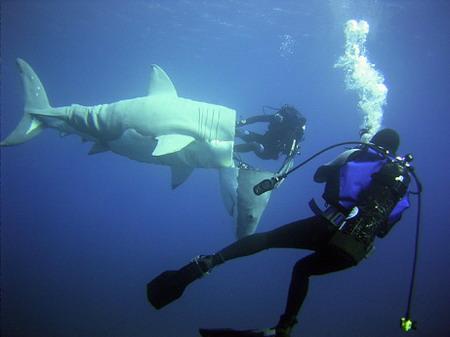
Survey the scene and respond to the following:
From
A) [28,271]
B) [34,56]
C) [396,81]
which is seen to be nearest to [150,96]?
[28,271]

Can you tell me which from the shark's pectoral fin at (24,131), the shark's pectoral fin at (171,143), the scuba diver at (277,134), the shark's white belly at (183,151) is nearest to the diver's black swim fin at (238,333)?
the shark's pectoral fin at (171,143)

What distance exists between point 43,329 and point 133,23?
22755mm

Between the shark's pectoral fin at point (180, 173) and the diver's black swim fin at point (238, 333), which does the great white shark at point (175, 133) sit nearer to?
the shark's pectoral fin at point (180, 173)

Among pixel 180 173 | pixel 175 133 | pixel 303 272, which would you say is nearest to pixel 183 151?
pixel 175 133

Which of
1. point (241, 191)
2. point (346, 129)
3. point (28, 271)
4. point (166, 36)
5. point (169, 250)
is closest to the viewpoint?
point (241, 191)

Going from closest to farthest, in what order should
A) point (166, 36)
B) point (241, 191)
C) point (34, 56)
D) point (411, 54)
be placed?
point (241, 191) < point (411, 54) < point (166, 36) < point (34, 56)

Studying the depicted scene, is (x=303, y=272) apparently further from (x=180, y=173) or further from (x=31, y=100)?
(x=31, y=100)

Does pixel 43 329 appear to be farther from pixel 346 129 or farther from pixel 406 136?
pixel 346 129

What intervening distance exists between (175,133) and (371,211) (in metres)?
4.22

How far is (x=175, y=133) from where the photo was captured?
272 inches

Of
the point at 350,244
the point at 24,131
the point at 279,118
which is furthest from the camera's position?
the point at 24,131

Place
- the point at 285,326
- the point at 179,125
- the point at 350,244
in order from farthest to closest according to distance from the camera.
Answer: the point at 179,125, the point at 285,326, the point at 350,244

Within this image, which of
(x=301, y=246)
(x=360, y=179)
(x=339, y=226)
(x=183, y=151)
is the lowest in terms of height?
(x=301, y=246)

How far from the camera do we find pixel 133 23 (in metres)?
27.6
